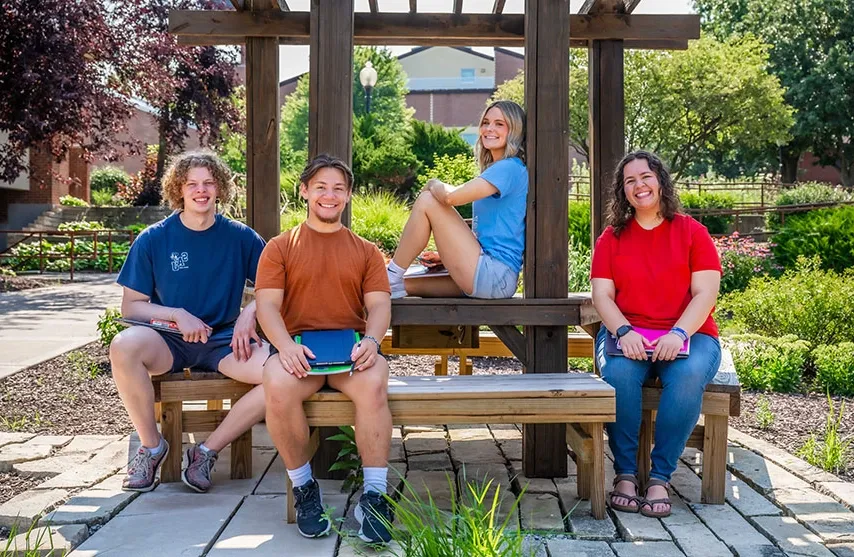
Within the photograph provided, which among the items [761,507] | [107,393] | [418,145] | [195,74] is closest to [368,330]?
[761,507]

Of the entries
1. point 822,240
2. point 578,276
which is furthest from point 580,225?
point 578,276

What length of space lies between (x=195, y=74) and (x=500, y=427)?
15.4 metres

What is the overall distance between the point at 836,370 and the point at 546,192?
10.8 feet

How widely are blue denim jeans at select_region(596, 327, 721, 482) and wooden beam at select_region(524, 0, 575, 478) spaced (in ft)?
1.42

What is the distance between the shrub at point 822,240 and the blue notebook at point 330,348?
34.1 ft

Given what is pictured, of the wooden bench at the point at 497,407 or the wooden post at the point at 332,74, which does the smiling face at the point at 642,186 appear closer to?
the wooden bench at the point at 497,407

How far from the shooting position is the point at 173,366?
406 cm

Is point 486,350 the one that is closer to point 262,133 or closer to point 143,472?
point 262,133

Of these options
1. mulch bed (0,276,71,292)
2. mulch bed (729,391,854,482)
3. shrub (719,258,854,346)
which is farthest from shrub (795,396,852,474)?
mulch bed (0,276,71,292)

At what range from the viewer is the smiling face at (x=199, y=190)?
4082 millimetres

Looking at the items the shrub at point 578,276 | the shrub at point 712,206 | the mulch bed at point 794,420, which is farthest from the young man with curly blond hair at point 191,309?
the shrub at point 712,206

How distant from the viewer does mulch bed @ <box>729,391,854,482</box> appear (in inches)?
193

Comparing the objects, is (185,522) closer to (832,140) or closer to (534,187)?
(534,187)

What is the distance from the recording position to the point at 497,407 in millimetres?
3555
